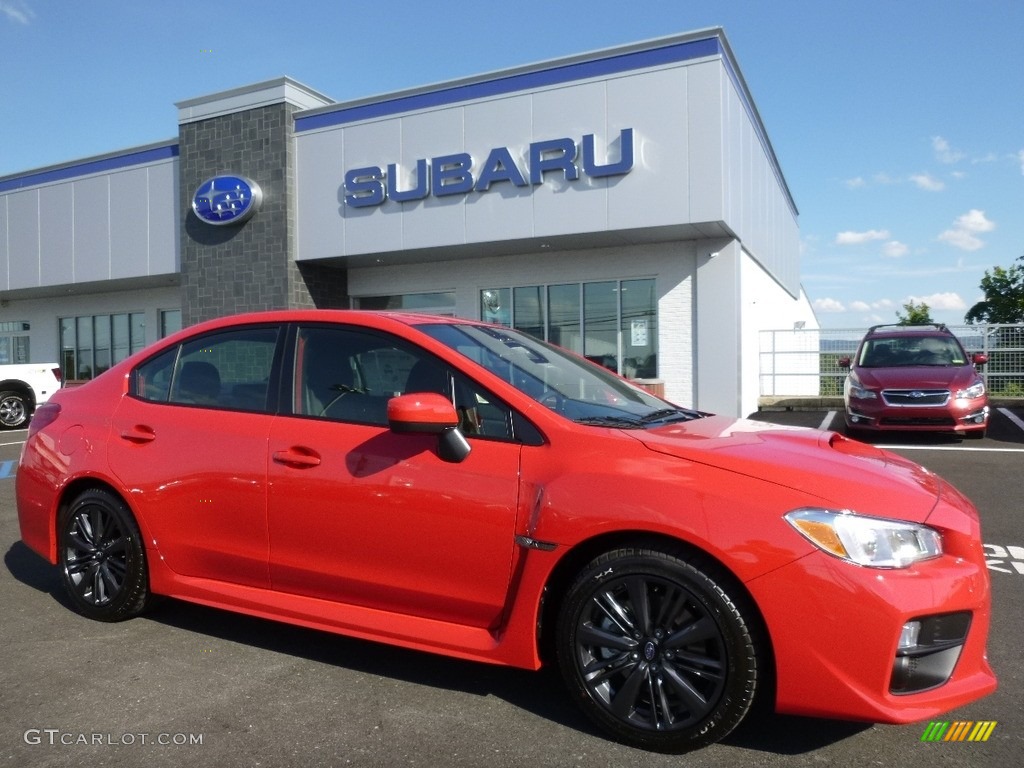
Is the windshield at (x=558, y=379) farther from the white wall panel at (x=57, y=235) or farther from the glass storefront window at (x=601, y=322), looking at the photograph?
the white wall panel at (x=57, y=235)

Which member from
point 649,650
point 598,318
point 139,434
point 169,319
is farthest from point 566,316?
point 649,650

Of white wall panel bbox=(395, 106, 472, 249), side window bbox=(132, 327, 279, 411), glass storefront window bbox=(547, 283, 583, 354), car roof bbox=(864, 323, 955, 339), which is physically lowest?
side window bbox=(132, 327, 279, 411)

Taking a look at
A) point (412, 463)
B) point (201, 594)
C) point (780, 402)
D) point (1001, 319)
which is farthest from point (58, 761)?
point (1001, 319)

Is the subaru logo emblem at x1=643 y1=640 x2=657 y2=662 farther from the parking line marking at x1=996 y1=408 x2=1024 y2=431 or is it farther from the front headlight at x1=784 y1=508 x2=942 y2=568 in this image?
the parking line marking at x1=996 y1=408 x2=1024 y2=431

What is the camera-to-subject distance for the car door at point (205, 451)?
3686mm

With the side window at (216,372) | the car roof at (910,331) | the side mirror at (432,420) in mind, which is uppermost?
the car roof at (910,331)

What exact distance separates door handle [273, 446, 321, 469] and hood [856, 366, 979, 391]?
10246 mm

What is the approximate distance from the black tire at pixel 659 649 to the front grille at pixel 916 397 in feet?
32.9

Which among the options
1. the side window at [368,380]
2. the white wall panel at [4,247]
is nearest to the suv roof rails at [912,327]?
the side window at [368,380]

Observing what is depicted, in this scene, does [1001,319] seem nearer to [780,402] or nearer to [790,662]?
[780,402]

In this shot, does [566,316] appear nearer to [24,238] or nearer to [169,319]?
[169,319]

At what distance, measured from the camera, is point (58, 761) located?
9.36 ft

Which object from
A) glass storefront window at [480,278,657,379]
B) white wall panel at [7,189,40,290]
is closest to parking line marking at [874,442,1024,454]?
glass storefront window at [480,278,657,379]

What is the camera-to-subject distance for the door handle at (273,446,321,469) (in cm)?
350
